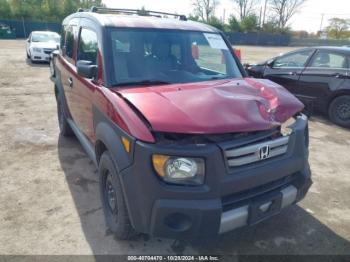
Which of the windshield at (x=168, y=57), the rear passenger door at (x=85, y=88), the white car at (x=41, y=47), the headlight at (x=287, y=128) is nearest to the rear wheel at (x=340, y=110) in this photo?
the windshield at (x=168, y=57)

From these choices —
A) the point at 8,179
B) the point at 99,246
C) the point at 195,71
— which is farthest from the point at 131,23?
the point at 8,179

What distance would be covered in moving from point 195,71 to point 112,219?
5.76 ft

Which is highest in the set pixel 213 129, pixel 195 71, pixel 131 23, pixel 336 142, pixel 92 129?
pixel 131 23

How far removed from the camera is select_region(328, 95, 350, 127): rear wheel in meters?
6.32

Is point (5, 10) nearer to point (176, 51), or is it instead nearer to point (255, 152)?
point (176, 51)

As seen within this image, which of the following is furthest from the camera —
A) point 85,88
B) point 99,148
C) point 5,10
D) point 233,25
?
point 233,25

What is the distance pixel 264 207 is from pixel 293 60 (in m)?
5.55

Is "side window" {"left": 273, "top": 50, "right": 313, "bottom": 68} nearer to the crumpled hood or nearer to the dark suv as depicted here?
the dark suv

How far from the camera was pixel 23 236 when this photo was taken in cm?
291

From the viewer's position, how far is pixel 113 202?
2875 millimetres

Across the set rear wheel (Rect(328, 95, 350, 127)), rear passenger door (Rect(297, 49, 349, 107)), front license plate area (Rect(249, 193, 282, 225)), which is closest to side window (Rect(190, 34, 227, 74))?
front license plate area (Rect(249, 193, 282, 225))

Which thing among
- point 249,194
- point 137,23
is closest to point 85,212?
point 249,194

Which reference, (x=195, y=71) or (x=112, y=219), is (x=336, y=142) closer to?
(x=195, y=71)

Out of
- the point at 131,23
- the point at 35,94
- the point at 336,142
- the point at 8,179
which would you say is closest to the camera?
the point at 131,23
